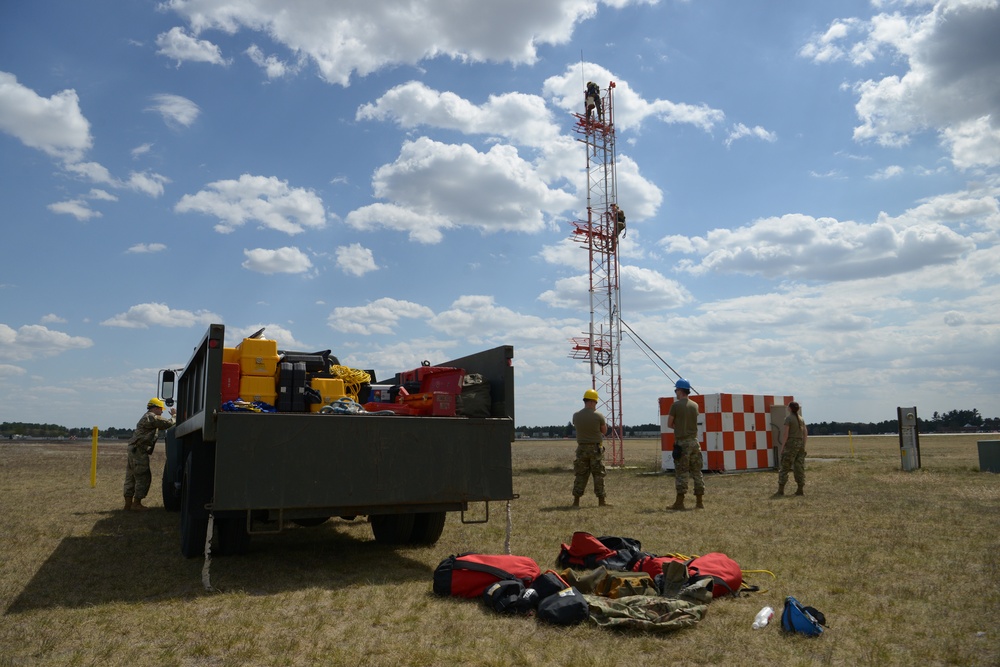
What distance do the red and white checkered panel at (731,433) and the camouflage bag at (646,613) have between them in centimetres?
1146

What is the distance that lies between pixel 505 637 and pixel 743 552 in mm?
3073

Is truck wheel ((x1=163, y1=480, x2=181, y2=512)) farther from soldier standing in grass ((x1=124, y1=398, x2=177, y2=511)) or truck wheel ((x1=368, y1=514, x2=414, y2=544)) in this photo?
truck wheel ((x1=368, y1=514, x2=414, y2=544))

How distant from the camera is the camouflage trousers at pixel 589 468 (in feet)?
32.3

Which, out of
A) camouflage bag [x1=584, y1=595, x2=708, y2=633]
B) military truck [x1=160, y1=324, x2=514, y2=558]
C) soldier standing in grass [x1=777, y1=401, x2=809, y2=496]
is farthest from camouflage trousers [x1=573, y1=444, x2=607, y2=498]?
camouflage bag [x1=584, y1=595, x2=708, y2=633]

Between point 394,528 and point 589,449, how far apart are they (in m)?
3.76

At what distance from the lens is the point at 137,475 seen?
10172 millimetres

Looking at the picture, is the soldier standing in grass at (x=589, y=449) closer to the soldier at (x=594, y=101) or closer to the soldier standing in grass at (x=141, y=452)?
the soldier standing in grass at (x=141, y=452)

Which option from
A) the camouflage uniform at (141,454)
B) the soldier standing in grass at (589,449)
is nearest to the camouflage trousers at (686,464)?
the soldier standing in grass at (589,449)

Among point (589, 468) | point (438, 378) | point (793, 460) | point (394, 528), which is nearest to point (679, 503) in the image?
point (589, 468)

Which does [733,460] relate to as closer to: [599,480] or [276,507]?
[599,480]

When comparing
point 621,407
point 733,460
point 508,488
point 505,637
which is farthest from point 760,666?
point 621,407

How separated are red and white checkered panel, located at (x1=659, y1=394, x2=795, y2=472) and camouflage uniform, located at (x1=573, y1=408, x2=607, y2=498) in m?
5.69

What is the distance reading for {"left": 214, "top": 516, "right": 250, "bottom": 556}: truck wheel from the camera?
231 inches

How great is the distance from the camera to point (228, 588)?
4953 mm
